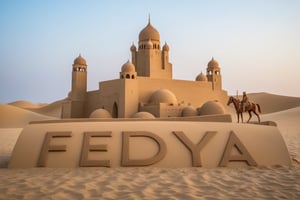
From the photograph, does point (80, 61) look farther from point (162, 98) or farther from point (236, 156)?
point (236, 156)

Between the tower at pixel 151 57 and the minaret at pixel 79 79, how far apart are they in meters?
5.99

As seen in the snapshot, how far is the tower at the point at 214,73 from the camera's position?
110 ft

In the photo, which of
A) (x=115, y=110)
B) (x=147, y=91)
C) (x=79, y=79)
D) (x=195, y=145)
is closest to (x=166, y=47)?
(x=147, y=91)

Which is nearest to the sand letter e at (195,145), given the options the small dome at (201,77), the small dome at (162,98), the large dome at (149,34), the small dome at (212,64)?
the small dome at (162,98)

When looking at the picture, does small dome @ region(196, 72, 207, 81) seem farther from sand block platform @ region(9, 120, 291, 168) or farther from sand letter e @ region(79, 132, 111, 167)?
sand letter e @ region(79, 132, 111, 167)

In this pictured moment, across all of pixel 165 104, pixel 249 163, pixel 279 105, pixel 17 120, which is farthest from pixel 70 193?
pixel 279 105

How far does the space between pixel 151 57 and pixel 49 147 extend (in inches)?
983

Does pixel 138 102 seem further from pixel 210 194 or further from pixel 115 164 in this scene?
pixel 210 194

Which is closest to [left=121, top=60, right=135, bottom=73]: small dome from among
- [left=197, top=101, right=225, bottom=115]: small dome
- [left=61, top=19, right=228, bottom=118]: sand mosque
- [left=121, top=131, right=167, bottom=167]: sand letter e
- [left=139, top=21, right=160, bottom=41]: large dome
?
[left=61, top=19, right=228, bottom=118]: sand mosque

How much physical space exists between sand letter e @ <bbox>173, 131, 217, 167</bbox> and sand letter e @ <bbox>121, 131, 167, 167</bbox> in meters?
0.52

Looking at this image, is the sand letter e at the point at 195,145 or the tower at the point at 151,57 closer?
the sand letter e at the point at 195,145

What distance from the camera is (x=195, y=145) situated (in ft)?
23.2

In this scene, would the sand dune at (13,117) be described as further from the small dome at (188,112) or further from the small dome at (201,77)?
the small dome at (201,77)

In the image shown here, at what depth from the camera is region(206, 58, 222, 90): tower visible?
33662mm
